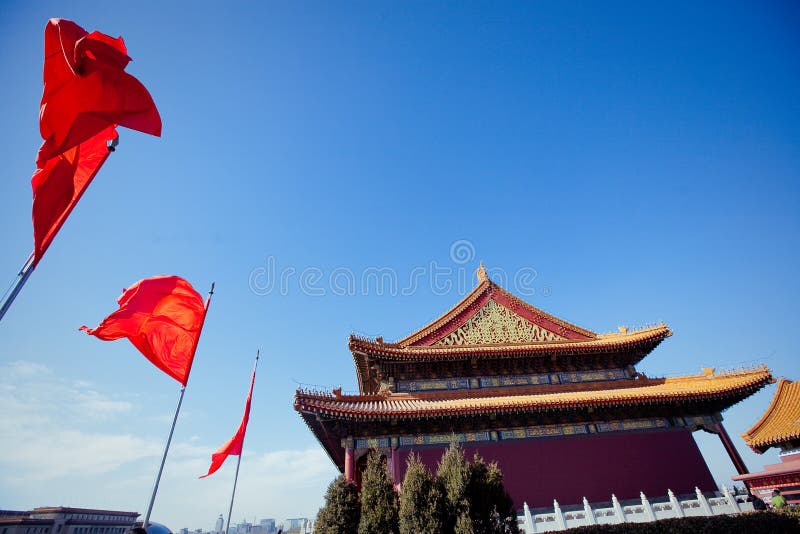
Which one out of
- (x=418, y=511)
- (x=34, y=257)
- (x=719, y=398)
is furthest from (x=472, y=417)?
(x=34, y=257)

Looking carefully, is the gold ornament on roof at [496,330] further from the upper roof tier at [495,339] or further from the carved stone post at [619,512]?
the carved stone post at [619,512]

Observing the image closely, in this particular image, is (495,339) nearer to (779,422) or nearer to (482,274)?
(482,274)

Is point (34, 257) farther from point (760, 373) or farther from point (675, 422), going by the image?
point (760, 373)

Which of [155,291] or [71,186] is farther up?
[155,291]

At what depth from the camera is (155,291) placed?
8.56 meters

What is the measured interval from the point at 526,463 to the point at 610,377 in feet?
21.4

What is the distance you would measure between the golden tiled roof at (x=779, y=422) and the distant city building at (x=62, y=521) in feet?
180

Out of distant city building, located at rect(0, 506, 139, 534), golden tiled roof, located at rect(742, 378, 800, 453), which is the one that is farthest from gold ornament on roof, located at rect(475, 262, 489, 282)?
distant city building, located at rect(0, 506, 139, 534)

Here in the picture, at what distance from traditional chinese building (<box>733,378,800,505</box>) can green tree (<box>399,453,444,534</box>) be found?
39.0 feet

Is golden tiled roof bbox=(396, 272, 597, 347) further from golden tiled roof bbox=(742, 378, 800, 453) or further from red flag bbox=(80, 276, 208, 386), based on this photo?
red flag bbox=(80, 276, 208, 386)

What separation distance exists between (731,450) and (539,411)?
8.25m

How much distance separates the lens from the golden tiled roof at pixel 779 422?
16844 mm

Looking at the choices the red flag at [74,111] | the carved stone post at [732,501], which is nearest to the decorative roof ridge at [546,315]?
the carved stone post at [732,501]

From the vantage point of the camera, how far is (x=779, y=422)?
18.1 metres
